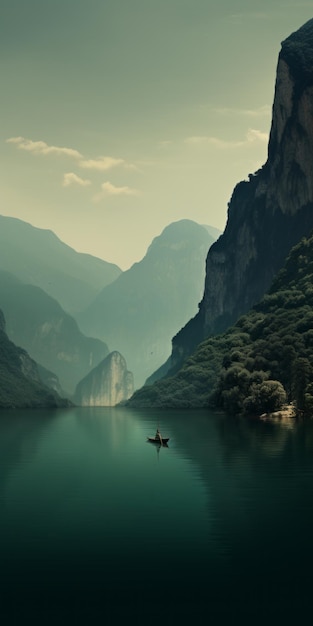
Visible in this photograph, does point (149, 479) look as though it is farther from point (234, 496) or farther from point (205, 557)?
point (205, 557)

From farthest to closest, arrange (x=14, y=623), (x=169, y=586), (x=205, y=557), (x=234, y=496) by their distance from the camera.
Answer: (x=234, y=496)
(x=205, y=557)
(x=169, y=586)
(x=14, y=623)

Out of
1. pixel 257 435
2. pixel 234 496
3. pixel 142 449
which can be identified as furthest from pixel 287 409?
pixel 234 496

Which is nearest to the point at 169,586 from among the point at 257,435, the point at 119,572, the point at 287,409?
the point at 119,572

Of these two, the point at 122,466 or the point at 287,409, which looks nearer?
the point at 122,466

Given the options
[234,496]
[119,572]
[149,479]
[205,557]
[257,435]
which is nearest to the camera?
[119,572]

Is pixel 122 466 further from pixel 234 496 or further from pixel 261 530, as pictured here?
pixel 261 530

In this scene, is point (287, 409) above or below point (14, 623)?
above
